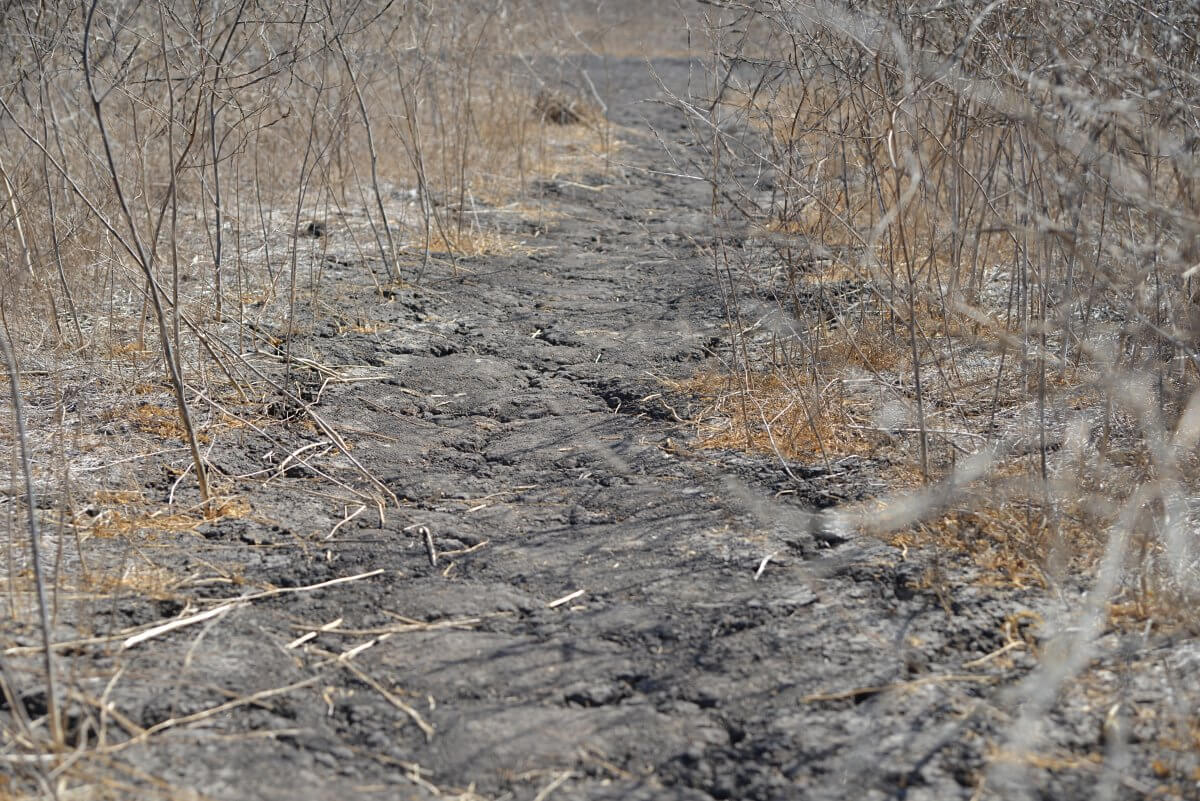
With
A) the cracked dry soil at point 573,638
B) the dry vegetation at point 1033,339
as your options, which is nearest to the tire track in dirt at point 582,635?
the cracked dry soil at point 573,638

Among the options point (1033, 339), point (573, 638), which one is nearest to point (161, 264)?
point (573, 638)

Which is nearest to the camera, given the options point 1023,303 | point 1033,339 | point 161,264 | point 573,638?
point 573,638

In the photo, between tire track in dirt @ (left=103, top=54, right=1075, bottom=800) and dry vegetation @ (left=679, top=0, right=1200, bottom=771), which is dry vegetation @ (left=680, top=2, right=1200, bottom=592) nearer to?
dry vegetation @ (left=679, top=0, right=1200, bottom=771)

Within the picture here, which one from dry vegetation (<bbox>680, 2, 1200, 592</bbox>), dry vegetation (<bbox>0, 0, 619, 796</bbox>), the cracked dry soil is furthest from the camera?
dry vegetation (<bbox>0, 0, 619, 796</bbox>)

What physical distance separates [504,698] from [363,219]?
4272 millimetres

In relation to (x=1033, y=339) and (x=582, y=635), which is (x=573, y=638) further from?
(x=1033, y=339)

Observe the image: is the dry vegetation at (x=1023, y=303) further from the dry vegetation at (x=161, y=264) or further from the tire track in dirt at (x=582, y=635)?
the dry vegetation at (x=161, y=264)

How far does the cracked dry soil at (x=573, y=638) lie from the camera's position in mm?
1760

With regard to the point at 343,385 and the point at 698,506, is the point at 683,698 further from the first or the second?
the point at 343,385

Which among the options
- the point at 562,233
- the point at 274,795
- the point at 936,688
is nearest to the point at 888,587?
the point at 936,688

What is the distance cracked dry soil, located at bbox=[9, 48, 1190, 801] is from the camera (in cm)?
176

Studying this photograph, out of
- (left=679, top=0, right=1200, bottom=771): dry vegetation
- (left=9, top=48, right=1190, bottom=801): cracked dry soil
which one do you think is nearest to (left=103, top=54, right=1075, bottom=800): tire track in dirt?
(left=9, top=48, right=1190, bottom=801): cracked dry soil

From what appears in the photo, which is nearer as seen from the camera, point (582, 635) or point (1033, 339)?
point (582, 635)

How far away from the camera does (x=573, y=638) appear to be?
216cm
